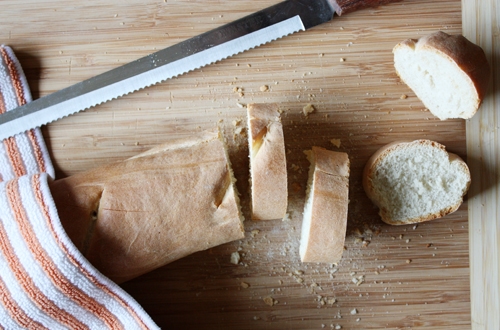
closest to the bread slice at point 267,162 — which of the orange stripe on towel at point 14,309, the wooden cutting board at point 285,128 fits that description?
the wooden cutting board at point 285,128

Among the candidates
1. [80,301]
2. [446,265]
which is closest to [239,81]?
[80,301]

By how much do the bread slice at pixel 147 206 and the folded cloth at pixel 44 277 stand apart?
6 centimetres

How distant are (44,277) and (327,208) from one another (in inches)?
48.5

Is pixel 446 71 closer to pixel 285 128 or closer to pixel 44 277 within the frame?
pixel 285 128

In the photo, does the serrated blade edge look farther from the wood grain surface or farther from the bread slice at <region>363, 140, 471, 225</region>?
the wood grain surface

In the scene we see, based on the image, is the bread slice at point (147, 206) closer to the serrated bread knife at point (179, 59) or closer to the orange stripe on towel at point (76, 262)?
the orange stripe on towel at point (76, 262)

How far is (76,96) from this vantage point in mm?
2139

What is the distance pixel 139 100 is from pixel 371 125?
1.21 metres

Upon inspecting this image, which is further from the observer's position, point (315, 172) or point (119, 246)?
point (315, 172)

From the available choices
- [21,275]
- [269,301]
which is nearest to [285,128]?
[269,301]

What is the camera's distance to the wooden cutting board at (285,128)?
7.40 ft

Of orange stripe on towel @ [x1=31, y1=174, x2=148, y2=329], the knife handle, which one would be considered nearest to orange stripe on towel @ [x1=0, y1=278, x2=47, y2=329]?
orange stripe on towel @ [x1=31, y1=174, x2=148, y2=329]

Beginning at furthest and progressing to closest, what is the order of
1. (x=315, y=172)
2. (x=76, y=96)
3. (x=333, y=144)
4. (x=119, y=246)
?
(x=333, y=144), (x=76, y=96), (x=315, y=172), (x=119, y=246)

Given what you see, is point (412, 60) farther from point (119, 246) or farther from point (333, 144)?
point (119, 246)
